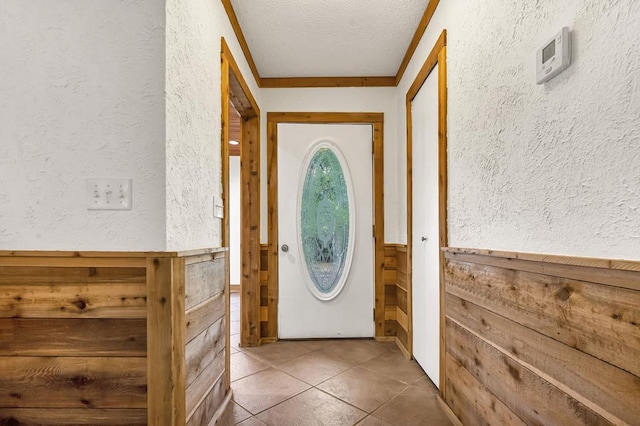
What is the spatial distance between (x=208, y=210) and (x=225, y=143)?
481 millimetres

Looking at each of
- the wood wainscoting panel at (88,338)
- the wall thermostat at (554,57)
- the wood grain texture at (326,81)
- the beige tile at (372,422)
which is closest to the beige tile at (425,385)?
the beige tile at (372,422)

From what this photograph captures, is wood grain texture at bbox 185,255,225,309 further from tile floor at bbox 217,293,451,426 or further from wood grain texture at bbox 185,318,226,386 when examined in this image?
tile floor at bbox 217,293,451,426

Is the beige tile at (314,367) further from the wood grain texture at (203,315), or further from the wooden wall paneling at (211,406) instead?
the wood grain texture at (203,315)

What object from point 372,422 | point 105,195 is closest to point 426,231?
point 372,422

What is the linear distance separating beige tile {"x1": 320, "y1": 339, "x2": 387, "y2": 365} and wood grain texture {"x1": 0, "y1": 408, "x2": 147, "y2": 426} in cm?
165

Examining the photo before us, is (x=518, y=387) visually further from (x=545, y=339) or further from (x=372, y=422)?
(x=372, y=422)

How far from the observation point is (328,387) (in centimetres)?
220

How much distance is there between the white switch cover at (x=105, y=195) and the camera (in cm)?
124

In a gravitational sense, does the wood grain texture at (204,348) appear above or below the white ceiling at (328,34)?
below

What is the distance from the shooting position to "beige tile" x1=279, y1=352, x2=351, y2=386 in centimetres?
235

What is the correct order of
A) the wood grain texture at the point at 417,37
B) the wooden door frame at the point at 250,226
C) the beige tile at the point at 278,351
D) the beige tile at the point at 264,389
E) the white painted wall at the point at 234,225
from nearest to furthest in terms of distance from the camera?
1. the beige tile at the point at 264,389
2. the wood grain texture at the point at 417,37
3. the beige tile at the point at 278,351
4. the wooden door frame at the point at 250,226
5. the white painted wall at the point at 234,225

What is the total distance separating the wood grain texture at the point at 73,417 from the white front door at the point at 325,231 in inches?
75.9

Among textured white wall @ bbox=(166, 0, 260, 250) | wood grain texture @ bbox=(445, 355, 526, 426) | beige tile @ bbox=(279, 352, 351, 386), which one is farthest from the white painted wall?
wood grain texture @ bbox=(445, 355, 526, 426)

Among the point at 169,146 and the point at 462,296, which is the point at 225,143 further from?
the point at 462,296
